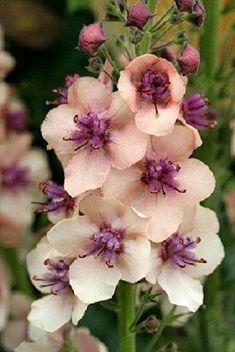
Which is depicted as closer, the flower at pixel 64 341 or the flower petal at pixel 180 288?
the flower petal at pixel 180 288

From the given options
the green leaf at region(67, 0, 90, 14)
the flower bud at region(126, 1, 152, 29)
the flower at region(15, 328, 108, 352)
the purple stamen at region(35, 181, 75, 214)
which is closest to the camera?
the flower bud at region(126, 1, 152, 29)

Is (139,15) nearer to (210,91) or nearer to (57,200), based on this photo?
(57,200)

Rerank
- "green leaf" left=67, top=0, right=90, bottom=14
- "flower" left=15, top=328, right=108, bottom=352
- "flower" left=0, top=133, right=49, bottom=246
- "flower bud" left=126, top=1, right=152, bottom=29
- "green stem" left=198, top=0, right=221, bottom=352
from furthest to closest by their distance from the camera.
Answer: "green leaf" left=67, top=0, right=90, bottom=14
"flower" left=0, top=133, right=49, bottom=246
"green stem" left=198, top=0, right=221, bottom=352
"flower" left=15, top=328, right=108, bottom=352
"flower bud" left=126, top=1, right=152, bottom=29

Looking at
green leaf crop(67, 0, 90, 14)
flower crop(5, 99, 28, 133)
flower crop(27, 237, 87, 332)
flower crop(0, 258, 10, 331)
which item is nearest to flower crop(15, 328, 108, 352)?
flower crop(27, 237, 87, 332)

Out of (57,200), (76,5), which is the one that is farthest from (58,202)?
(76,5)

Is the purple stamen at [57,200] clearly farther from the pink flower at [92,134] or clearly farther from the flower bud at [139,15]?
the flower bud at [139,15]

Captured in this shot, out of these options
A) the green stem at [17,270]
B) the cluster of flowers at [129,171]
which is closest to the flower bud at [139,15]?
the cluster of flowers at [129,171]

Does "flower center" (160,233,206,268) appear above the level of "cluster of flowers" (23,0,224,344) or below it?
below

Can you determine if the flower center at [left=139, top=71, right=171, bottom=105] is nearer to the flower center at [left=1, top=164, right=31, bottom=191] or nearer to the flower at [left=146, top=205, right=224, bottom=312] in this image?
the flower at [left=146, top=205, right=224, bottom=312]
